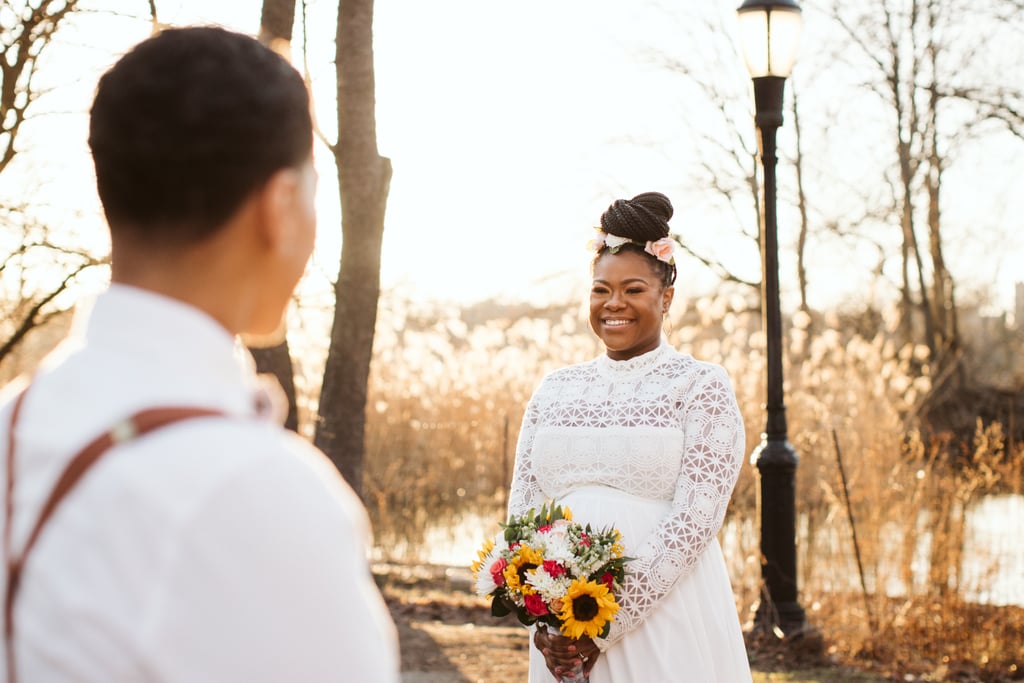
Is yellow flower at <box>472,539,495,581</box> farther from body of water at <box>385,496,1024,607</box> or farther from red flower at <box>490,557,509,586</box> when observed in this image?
body of water at <box>385,496,1024,607</box>

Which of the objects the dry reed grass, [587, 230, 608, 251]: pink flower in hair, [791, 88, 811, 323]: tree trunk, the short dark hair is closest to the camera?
the short dark hair

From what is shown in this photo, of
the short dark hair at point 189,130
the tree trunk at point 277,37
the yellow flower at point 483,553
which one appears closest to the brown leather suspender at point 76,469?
the short dark hair at point 189,130

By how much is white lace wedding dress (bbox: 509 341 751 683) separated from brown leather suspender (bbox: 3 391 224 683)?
2625 millimetres

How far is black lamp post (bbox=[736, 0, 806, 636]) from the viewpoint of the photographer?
25.7ft

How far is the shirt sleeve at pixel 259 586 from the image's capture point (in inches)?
41.3

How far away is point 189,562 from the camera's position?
105 cm

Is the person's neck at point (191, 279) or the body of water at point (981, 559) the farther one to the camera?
the body of water at point (981, 559)

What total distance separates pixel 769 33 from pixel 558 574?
551 cm

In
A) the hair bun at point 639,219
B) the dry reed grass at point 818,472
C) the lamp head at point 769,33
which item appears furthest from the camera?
the lamp head at point 769,33

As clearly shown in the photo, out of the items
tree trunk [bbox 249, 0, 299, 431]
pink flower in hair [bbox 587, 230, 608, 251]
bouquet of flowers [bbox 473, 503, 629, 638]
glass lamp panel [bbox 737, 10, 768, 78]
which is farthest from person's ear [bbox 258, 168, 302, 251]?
glass lamp panel [bbox 737, 10, 768, 78]

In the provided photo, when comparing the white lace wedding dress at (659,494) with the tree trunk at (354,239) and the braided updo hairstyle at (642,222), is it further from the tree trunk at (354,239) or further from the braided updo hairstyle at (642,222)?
the tree trunk at (354,239)

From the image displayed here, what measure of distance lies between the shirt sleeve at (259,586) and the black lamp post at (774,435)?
275 inches

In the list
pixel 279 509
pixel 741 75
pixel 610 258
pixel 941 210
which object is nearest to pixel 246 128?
pixel 279 509

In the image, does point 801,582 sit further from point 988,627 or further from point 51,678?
point 51,678
